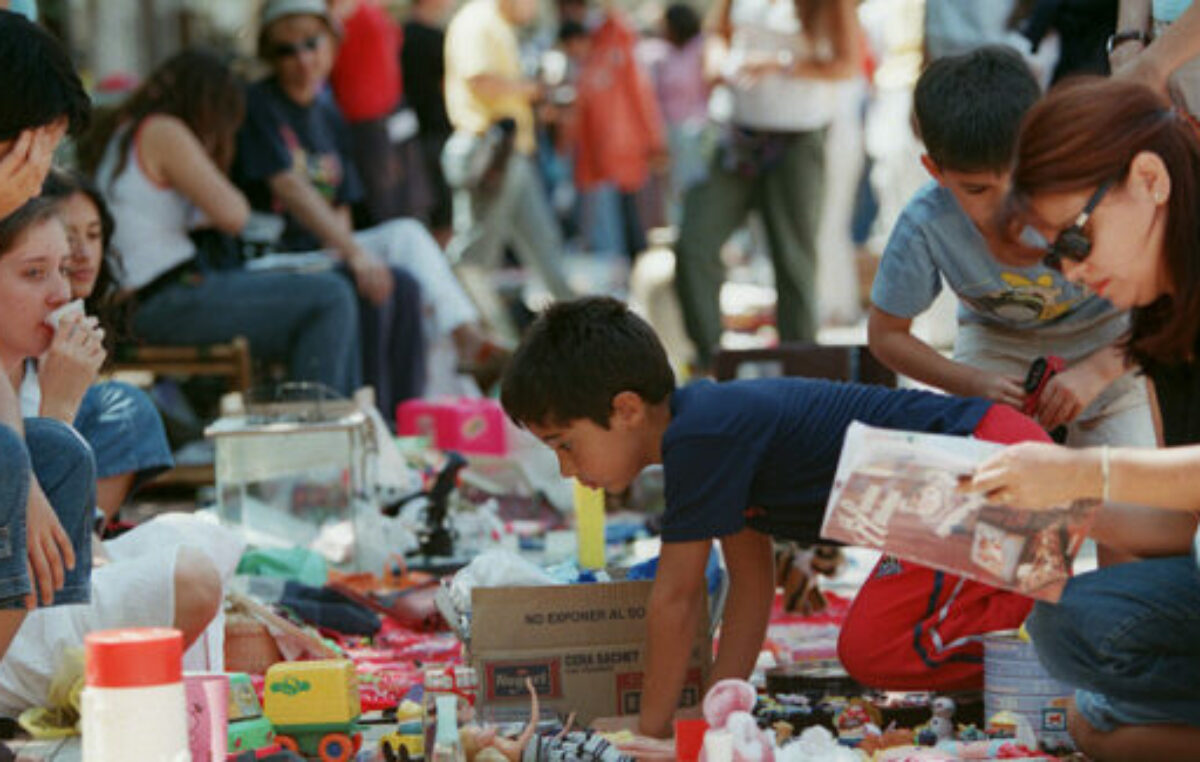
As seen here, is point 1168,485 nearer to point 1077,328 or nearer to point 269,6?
A: point 1077,328

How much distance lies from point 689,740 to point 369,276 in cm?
405

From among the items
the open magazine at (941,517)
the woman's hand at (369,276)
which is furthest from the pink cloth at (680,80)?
the open magazine at (941,517)

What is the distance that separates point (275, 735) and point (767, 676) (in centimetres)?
95

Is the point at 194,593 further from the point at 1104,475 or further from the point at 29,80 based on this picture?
the point at 1104,475

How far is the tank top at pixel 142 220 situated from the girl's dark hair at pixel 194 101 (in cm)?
5

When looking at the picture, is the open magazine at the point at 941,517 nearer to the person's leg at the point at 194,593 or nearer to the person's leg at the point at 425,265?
the person's leg at the point at 194,593

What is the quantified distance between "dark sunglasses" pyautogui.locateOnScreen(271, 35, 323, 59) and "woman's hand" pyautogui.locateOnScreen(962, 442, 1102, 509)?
4.69 m

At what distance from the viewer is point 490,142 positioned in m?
9.24

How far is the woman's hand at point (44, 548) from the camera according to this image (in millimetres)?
3092

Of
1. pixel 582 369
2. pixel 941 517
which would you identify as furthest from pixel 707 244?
pixel 941 517

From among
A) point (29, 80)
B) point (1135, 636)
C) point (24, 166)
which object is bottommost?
point (1135, 636)

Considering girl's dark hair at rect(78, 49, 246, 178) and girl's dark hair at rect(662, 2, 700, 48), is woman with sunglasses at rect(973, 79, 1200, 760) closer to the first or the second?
girl's dark hair at rect(78, 49, 246, 178)

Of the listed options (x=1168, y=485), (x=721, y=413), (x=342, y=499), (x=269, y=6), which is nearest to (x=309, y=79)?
(x=269, y=6)

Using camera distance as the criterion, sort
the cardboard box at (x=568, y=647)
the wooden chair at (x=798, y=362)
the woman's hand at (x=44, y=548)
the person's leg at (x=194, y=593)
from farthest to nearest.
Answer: the wooden chair at (x=798, y=362) → the person's leg at (x=194, y=593) → the cardboard box at (x=568, y=647) → the woman's hand at (x=44, y=548)
